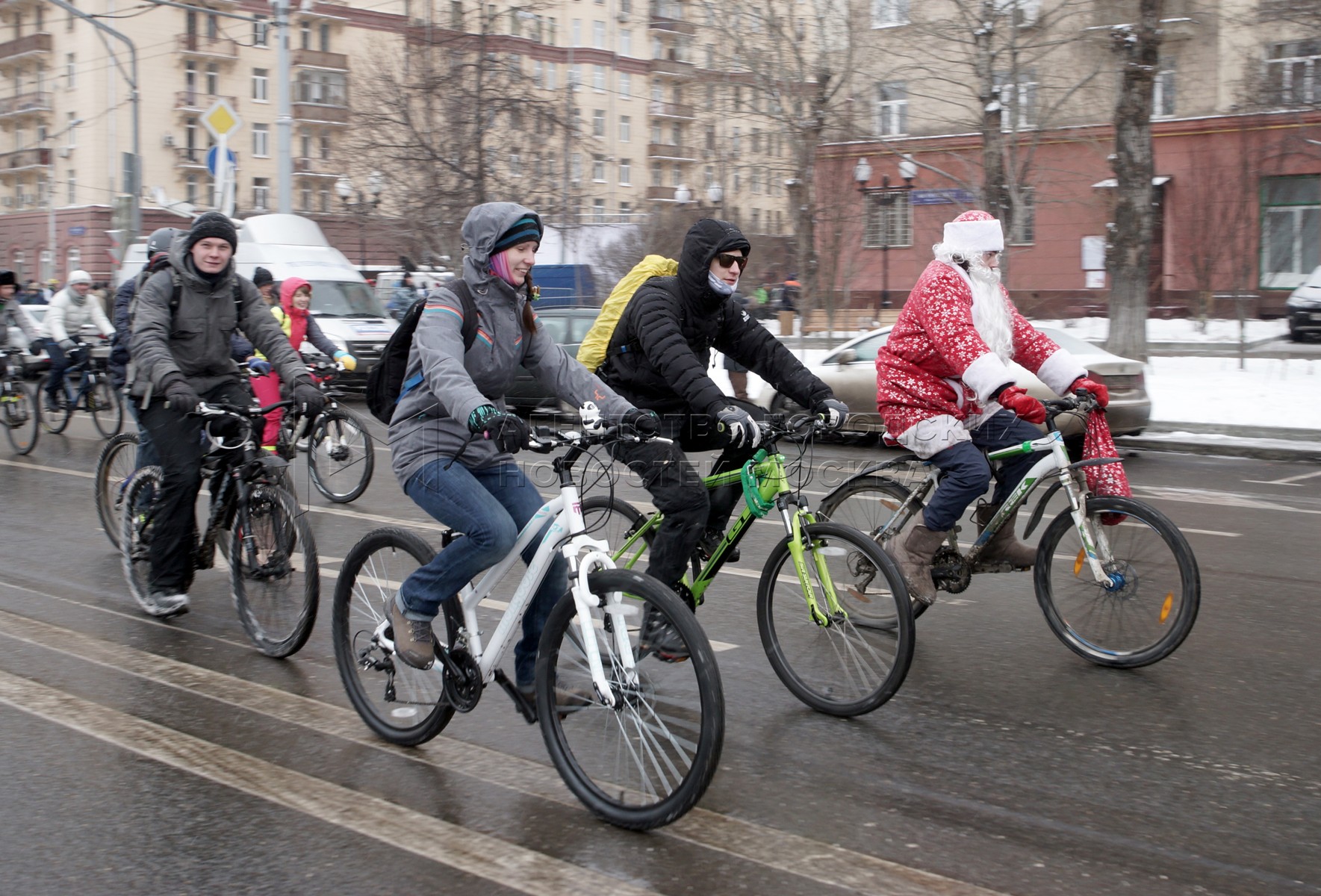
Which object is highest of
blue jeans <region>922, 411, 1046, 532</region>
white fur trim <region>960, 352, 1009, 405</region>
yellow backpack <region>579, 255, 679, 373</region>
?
yellow backpack <region>579, 255, 679, 373</region>

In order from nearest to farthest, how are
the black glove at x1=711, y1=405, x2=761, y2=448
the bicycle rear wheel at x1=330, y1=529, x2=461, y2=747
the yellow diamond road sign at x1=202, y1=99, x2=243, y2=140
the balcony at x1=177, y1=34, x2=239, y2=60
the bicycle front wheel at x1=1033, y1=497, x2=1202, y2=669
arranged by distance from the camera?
the bicycle rear wheel at x1=330, y1=529, x2=461, y2=747, the black glove at x1=711, y1=405, x2=761, y2=448, the bicycle front wheel at x1=1033, y1=497, x2=1202, y2=669, the yellow diamond road sign at x1=202, y1=99, x2=243, y2=140, the balcony at x1=177, y1=34, x2=239, y2=60

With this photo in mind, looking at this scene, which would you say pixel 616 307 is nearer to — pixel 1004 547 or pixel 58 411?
pixel 1004 547

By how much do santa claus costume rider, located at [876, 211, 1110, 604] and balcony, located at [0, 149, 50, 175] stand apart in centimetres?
6201

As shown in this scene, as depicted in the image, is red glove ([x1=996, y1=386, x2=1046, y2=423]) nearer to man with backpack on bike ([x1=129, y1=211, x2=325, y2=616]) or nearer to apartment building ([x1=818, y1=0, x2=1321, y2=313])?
man with backpack on bike ([x1=129, y1=211, x2=325, y2=616])

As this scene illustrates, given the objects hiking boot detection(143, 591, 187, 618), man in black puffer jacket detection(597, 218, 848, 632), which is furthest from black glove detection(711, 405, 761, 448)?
hiking boot detection(143, 591, 187, 618)

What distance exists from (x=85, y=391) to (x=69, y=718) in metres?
11.1

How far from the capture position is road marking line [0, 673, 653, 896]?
11.9ft

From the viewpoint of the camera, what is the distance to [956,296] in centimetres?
570

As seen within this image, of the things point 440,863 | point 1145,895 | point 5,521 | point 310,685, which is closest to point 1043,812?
point 1145,895

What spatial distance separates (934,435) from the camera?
5.72 m

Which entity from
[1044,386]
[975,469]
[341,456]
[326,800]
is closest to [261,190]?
[341,456]

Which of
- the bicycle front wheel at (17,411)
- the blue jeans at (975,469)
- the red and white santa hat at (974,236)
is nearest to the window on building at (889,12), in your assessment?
the bicycle front wheel at (17,411)

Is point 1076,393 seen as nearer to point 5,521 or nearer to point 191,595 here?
point 191,595

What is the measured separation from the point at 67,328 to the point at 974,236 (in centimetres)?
1332
